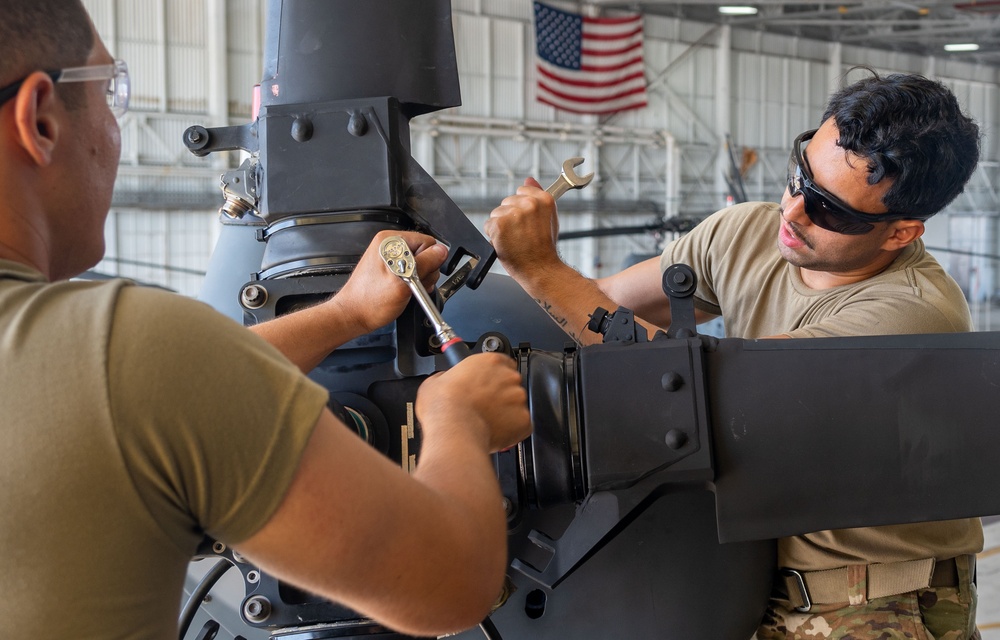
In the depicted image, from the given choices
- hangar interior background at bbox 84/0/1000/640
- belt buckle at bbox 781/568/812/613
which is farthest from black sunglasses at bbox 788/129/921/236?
hangar interior background at bbox 84/0/1000/640

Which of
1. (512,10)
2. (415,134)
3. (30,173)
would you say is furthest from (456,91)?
(512,10)

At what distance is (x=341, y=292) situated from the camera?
4.36ft

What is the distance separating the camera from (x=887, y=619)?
1.66 meters

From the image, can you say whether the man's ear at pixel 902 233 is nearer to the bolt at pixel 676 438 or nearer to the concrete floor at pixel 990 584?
the bolt at pixel 676 438

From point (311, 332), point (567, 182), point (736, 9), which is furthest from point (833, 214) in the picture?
point (736, 9)

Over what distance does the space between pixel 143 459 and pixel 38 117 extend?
0.34m

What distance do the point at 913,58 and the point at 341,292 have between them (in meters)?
19.8

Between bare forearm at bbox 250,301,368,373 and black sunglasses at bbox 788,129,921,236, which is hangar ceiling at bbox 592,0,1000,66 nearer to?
black sunglasses at bbox 788,129,921,236

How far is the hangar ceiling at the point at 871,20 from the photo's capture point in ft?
50.8

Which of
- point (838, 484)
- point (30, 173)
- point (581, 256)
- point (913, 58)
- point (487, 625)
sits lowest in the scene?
point (581, 256)

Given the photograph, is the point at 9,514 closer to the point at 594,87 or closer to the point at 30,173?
the point at 30,173

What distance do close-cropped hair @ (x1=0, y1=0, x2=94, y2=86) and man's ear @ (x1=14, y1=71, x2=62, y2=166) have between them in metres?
0.02

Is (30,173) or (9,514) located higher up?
(30,173)

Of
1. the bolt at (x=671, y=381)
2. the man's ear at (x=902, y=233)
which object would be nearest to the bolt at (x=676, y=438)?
the bolt at (x=671, y=381)
